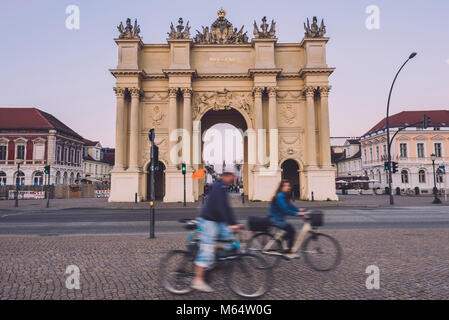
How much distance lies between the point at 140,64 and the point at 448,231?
28789 mm

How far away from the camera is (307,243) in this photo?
5.88 m

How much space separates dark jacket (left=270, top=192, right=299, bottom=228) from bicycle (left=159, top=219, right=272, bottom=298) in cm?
133

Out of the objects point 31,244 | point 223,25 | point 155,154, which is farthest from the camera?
point 223,25

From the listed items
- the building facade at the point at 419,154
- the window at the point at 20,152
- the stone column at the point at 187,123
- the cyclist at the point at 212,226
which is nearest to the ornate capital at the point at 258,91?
the stone column at the point at 187,123

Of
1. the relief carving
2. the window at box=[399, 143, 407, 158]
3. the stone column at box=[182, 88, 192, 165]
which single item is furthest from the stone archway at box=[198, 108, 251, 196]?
the window at box=[399, 143, 407, 158]

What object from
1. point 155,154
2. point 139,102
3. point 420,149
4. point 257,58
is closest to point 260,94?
point 257,58

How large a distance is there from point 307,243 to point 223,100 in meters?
26.9

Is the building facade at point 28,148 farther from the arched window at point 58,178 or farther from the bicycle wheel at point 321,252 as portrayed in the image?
the bicycle wheel at point 321,252

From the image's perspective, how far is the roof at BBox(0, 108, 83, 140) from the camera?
5412cm

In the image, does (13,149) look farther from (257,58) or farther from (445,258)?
(445,258)

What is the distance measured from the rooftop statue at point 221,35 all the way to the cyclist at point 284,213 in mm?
29165

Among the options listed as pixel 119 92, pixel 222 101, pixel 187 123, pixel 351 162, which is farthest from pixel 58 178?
pixel 351 162
